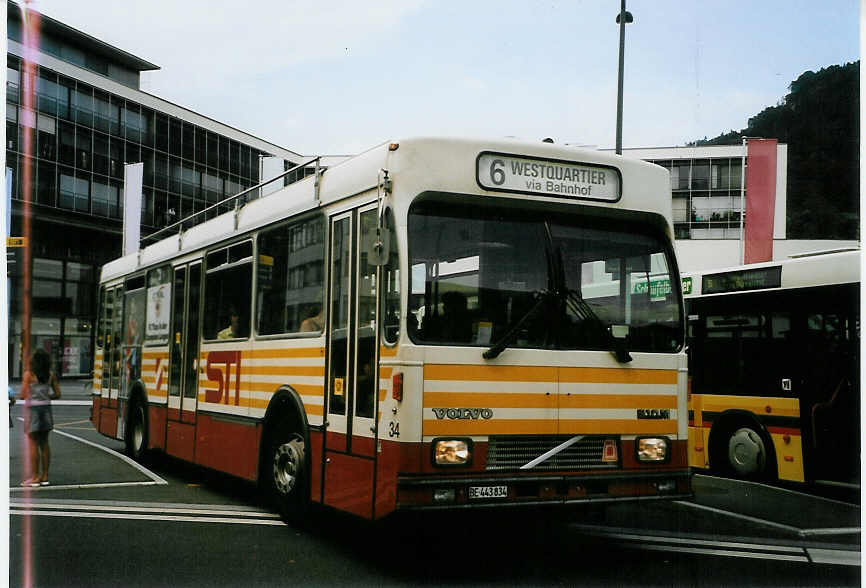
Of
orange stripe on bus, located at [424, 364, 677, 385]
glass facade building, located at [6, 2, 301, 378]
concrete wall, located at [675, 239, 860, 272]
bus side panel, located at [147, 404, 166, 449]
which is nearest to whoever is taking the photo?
orange stripe on bus, located at [424, 364, 677, 385]

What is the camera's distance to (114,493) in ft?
35.8

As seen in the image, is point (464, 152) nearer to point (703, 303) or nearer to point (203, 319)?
point (203, 319)

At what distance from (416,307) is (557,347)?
1.14 m

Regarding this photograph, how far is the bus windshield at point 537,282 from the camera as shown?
269 inches

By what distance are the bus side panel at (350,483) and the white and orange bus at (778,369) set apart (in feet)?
19.6

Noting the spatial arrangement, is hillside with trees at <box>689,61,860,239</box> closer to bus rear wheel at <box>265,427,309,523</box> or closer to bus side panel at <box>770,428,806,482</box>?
bus side panel at <box>770,428,806,482</box>

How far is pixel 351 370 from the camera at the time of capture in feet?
24.6

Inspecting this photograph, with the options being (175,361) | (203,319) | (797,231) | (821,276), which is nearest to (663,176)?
(821,276)

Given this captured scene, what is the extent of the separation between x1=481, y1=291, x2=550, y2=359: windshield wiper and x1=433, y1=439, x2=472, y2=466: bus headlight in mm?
636

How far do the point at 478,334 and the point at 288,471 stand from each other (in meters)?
2.69

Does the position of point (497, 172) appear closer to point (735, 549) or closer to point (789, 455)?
point (735, 549)

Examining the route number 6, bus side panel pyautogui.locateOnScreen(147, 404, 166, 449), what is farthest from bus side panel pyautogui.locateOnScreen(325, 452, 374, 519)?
bus side panel pyautogui.locateOnScreen(147, 404, 166, 449)

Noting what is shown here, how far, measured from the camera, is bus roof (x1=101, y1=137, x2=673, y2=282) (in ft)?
23.0

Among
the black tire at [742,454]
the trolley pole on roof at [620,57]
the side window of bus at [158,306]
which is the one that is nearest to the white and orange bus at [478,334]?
the side window of bus at [158,306]
